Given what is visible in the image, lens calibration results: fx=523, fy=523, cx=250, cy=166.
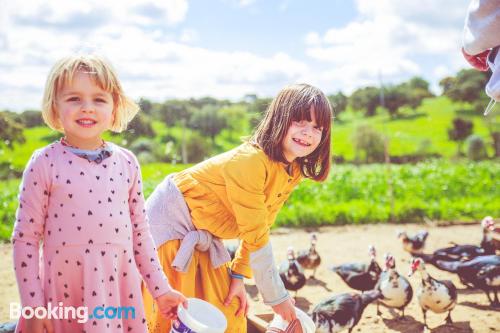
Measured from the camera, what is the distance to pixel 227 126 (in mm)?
13672

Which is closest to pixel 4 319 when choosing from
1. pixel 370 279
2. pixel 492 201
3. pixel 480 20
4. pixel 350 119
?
pixel 370 279

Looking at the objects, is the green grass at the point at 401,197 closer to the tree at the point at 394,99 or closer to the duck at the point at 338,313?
the duck at the point at 338,313

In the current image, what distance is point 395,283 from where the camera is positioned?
12.8 feet

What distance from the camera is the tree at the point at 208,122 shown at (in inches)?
504

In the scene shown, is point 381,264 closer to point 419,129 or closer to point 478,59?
point 478,59

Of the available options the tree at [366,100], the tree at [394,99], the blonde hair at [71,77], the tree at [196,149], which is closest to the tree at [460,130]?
the tree at [394,99]

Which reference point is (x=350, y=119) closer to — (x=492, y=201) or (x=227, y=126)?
(x=227, y=126)

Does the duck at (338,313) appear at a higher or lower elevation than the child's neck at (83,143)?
lower

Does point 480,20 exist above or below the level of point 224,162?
above

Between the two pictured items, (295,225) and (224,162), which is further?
(295,225)

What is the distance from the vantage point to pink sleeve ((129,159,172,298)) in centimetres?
186

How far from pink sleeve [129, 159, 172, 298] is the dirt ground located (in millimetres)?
2302

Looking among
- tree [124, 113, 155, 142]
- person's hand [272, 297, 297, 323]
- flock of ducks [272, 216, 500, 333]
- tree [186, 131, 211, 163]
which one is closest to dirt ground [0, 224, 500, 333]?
flock of ducks [272, 216, 500, 333]

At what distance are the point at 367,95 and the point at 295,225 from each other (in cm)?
1480
